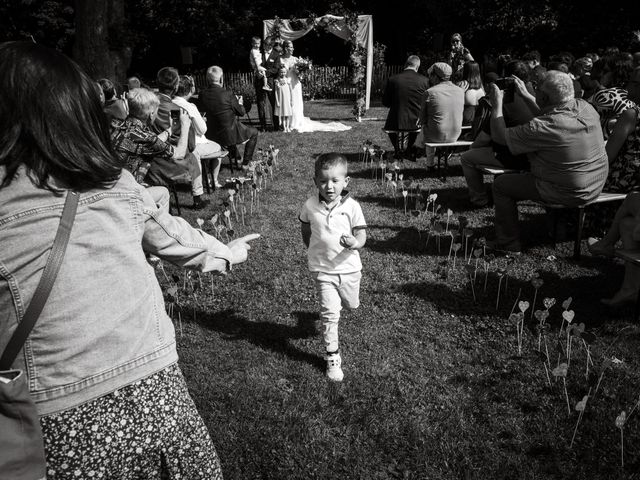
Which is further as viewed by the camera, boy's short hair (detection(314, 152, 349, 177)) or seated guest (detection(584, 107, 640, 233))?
seated guest (detection(584, 107, 640, 233))

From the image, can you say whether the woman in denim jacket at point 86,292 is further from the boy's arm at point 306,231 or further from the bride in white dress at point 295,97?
the bride in white dress at point 295,97

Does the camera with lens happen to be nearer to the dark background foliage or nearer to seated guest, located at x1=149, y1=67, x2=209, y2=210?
seated guest, located at x1=149, y1=67, x2=209, y2=210

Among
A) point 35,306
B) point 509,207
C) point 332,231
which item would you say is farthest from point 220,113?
point 35,306

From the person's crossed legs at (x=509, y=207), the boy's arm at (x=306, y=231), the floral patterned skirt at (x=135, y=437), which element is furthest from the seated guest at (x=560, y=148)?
the floral patterned skirt at (x=135, y=437)

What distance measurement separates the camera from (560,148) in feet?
17.6

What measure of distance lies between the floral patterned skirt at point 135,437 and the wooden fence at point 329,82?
24948mm

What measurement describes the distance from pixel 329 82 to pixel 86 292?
88.4 ft

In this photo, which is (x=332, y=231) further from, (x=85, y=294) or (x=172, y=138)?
(x=172, y=138)

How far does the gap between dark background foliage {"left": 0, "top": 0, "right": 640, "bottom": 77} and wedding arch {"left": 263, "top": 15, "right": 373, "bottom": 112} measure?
7990 millimetres

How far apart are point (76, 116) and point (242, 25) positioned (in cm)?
3461

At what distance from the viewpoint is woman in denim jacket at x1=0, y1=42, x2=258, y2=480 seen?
→ 1468 millimetres

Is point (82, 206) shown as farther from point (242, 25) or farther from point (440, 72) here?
point (242, 25)

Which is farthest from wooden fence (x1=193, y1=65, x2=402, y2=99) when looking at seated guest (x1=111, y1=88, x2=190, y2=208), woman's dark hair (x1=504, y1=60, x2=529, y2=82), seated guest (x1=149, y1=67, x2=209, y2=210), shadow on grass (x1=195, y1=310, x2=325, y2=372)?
shadow on grass (x1=195, y1=310, x2=325, y2=372)

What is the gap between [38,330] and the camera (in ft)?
4.94
